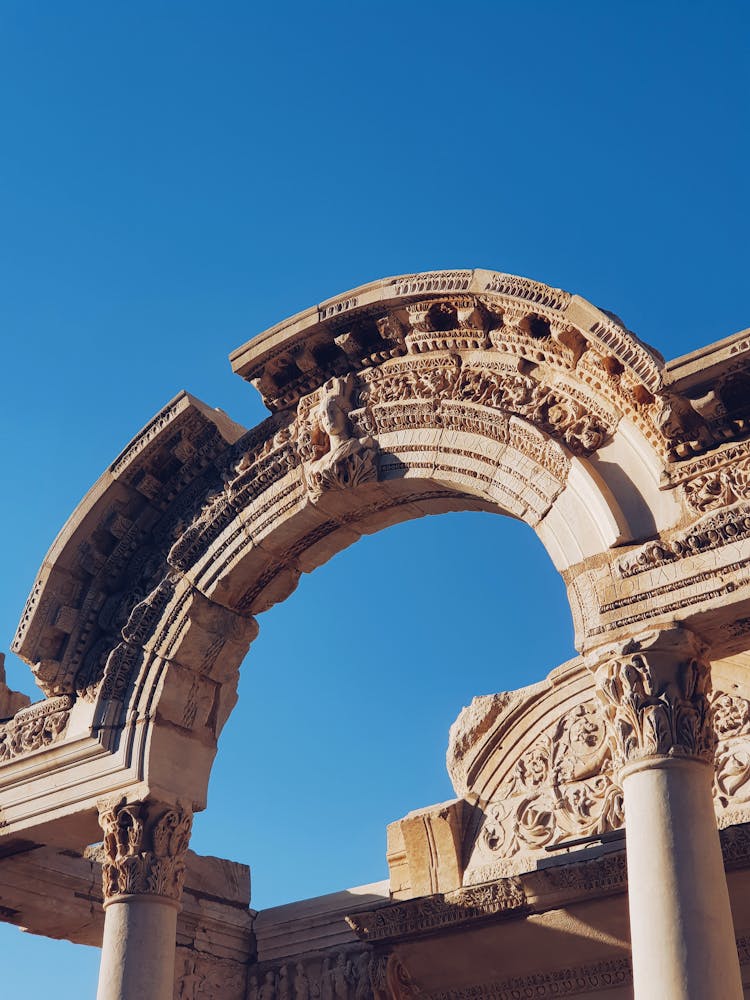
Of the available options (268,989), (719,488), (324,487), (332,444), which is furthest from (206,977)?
(719,488)

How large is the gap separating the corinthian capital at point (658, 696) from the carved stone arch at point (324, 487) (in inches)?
15.1

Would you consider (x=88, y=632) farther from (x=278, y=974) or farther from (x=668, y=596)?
(x=668, y=596)

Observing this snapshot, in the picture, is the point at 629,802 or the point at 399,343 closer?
the point at 629,802

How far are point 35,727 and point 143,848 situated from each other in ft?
5.64

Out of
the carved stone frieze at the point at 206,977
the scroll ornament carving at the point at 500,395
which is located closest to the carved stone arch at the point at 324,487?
the scroll ornament carving at the point at 500,395

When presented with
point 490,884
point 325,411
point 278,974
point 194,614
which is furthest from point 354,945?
point 325,411

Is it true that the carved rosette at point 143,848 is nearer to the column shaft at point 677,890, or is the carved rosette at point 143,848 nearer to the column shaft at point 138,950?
the column shaft at point 138,950

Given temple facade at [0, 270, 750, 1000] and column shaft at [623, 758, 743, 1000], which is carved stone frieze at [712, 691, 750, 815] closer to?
temple facade at [0, 270, 750, 1000]

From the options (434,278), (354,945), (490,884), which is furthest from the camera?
(354,945)

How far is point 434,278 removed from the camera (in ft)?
31.2

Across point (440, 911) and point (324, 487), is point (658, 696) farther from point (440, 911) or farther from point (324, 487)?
point (440, 911)

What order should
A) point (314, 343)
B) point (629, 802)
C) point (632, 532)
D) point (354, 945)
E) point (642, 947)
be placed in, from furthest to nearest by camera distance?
point (354, 945) < point (314, 343) < point (632, 532) < point (629, 802) < point (642, 947)

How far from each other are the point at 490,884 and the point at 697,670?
405 cm

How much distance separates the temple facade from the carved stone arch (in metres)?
0.02
